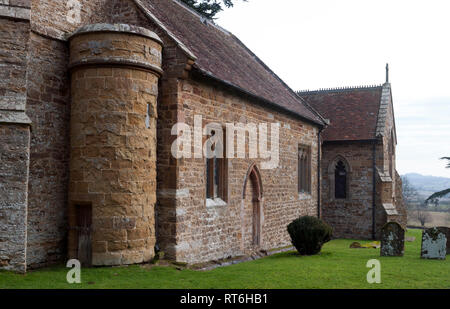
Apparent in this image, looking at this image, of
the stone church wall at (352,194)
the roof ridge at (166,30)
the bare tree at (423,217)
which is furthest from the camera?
the bare tree at (423,217)

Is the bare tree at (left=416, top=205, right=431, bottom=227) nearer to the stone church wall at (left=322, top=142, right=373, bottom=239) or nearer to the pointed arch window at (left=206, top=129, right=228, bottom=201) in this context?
the stone church wall at (left=322, top=142, right=373, bottom=239)

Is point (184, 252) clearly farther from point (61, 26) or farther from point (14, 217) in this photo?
point (61, 26)

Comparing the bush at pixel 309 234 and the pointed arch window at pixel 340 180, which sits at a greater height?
the pointed arch window at pixel 340 180

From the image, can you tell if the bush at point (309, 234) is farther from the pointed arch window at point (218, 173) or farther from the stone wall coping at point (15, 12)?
the stone wall coping at point (15, 12)

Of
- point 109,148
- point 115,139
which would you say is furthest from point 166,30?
point 109,148

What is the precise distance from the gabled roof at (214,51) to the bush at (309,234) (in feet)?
14.3

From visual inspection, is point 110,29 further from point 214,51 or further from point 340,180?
point 340,180

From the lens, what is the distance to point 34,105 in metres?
9.92

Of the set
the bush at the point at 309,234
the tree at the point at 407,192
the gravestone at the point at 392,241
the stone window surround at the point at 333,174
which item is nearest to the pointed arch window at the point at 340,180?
the stone window surround at the point at 333,174

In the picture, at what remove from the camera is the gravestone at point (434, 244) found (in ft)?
41.8

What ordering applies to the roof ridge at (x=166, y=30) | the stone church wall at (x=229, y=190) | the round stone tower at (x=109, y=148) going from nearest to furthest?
the round stone tower at (x=109, y=148) → the roof ridge at (x=166, y=30) → the stone church wall at (x=229, y=190)

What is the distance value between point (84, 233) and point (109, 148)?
1.96 meters

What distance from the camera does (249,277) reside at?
971cm

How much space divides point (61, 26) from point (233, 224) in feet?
23.9
